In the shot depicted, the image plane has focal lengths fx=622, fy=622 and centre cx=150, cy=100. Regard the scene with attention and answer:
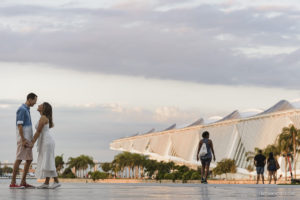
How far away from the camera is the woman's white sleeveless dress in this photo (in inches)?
478

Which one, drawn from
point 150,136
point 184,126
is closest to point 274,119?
point 184,126

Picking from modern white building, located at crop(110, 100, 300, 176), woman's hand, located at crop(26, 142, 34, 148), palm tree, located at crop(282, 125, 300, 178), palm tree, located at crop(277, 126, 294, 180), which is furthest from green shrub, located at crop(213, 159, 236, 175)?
woman's hand, located at crop(26, 142, 34, 148)

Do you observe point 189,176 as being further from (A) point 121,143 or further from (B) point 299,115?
(A) point 121,143

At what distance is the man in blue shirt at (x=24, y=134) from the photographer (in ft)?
39.4

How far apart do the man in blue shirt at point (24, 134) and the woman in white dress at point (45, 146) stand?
0.16 metres

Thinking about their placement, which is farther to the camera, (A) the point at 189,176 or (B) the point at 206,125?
(B) the point at 206,125

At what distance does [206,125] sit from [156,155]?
20.9m

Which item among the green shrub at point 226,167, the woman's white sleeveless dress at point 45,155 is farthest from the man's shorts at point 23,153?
the green shrub at point 226,167

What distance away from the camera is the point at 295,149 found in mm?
61219

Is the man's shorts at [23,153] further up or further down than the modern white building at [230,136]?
further down

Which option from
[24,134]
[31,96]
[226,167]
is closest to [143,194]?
[24,134]

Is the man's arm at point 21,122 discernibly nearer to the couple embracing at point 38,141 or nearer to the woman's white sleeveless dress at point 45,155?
the couple embracing at point 38,141

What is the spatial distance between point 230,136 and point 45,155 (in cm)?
8127

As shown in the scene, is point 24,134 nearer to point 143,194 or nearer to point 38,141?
point 38,141
